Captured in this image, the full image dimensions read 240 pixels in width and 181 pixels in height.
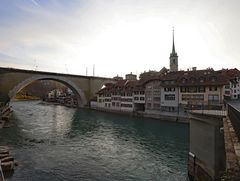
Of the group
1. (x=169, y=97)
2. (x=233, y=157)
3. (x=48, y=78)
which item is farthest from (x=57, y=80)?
(x=233, y=157)

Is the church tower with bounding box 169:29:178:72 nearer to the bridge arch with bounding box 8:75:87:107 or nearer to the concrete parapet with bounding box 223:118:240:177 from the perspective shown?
the bridge arch with bounding box 8:75:87:107

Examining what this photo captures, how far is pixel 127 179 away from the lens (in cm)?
1427

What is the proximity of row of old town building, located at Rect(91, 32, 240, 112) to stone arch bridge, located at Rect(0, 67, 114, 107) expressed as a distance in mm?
18624

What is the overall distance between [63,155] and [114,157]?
14.2 feet

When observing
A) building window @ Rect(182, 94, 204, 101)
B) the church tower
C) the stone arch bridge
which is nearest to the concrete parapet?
building window @ Rect(182, 94, 204, 101)

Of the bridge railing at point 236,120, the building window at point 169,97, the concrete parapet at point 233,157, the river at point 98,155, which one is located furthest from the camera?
the building window at point 169,97

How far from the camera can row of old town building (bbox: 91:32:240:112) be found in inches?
1512

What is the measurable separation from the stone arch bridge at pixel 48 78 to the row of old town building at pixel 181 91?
1862 centimetres

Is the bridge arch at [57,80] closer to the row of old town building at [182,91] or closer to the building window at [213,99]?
the row of old town building at [182,91]

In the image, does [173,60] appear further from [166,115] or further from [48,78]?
[48,78]

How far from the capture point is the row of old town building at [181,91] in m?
38.4

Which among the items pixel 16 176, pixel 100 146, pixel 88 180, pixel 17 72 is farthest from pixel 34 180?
pixel 17 72

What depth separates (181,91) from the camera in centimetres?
4306

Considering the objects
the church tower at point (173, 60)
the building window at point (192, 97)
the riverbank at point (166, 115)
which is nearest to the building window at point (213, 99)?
the building window at point (192, 97)
